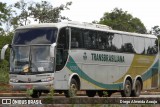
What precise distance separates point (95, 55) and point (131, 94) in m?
4.57

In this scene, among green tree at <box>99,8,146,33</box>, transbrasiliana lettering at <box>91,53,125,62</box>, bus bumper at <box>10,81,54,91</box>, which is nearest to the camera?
bus bumper at <box>10,81,54,91</box>

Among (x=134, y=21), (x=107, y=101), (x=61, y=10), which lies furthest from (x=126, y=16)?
(x=107, y=101)

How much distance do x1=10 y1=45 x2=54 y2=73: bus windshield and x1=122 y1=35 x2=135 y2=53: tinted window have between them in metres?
7.00

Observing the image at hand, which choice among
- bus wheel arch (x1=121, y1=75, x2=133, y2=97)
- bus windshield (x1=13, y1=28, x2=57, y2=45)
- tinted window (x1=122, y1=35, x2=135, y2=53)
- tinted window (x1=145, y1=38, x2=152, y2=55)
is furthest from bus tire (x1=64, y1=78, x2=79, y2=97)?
tinted window (x1=145, y1=38, x2=152, y2=55)

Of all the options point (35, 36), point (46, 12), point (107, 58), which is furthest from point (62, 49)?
point (46, 12)

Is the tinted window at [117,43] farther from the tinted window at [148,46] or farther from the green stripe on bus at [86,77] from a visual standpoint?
the tinted window at [148,46]

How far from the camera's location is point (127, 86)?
2859 cm

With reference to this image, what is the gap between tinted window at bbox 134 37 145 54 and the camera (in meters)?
29.5

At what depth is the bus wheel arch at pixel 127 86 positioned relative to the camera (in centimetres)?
2832

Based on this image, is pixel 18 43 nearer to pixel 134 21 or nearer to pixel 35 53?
pixel 35 53

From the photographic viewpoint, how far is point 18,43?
23281 mm

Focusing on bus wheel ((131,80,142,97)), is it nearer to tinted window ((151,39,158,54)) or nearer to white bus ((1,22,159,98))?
white bus ((1,22,159,98))

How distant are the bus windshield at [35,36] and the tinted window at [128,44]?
653cm

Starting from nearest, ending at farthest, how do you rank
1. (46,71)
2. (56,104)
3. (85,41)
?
1. (56,104)
2. (46,71)
3. (85,41)
